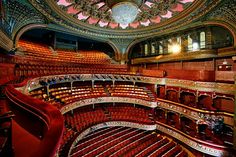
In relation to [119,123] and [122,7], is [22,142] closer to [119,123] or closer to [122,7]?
[122,7]

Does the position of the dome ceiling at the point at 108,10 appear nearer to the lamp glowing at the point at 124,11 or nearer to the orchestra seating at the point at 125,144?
the lamp glowing at the point at 124,11

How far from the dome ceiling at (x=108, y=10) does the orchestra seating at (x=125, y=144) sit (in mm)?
8487

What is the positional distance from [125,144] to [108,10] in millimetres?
9407

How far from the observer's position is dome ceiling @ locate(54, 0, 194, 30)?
30.3 ft

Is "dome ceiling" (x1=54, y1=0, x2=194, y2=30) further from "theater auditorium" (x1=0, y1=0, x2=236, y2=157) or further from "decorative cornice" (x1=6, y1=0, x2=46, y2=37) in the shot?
"decorative cornice" (x1=6, y1=0, x2=46, y2=37)

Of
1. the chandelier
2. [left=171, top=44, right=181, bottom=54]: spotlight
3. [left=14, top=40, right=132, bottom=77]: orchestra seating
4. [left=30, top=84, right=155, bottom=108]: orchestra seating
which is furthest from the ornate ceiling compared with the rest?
[left=30, top=84, right=155, bottom=108]: orchestra seating

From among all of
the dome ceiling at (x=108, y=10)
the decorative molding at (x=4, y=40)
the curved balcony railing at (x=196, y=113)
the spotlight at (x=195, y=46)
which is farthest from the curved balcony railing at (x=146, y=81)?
the dome ceiling at (x=108, y=10)

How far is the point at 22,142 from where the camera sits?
1.39 metres

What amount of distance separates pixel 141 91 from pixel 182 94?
3.64 m

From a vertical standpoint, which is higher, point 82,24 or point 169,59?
point 82,24

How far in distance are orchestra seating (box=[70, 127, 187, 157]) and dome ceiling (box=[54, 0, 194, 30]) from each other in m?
8.49

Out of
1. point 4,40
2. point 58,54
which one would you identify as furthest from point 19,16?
point 58,54

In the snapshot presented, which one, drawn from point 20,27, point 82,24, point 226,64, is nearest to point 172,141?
point 226,64

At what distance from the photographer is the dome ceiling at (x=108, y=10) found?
9227mm
